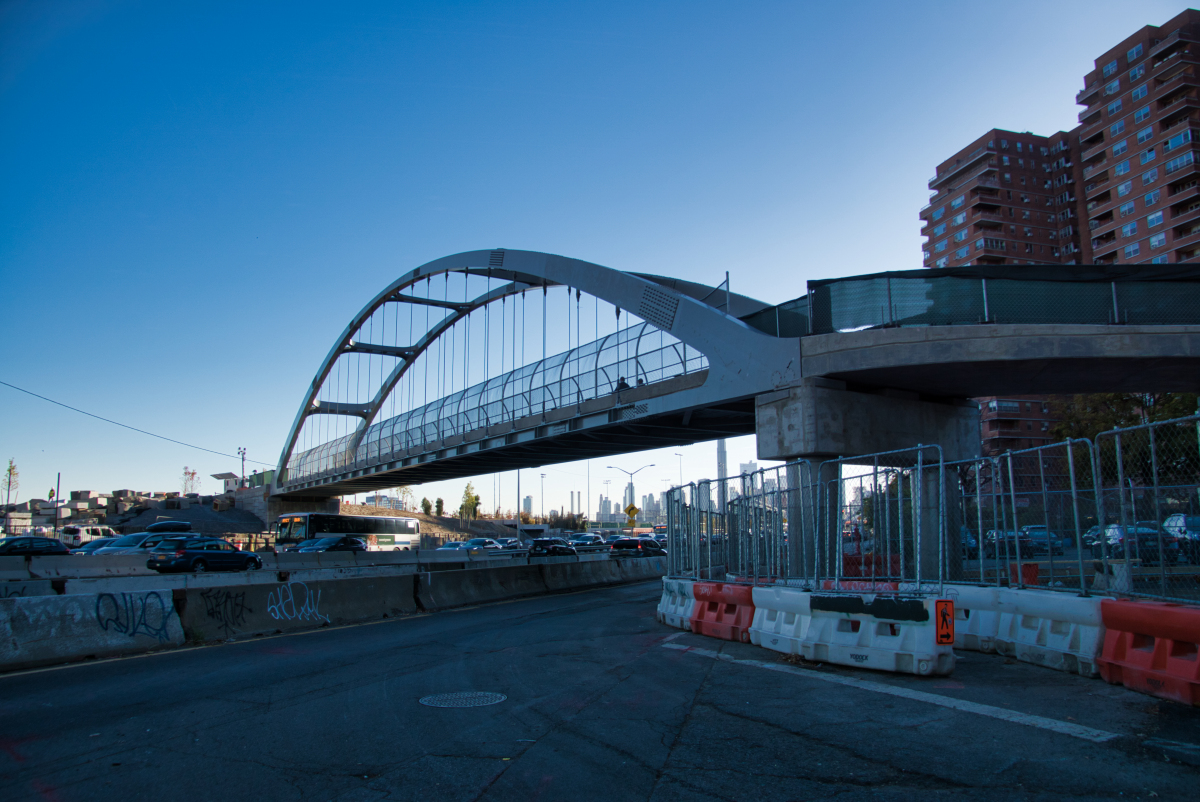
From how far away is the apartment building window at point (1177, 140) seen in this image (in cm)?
6469

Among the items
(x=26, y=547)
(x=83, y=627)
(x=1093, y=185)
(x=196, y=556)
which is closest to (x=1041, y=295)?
(x=83, y=627)

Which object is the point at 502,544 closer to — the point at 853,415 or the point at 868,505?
the point at 853,415

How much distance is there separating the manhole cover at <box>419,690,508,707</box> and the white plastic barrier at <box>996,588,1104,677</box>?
582cm

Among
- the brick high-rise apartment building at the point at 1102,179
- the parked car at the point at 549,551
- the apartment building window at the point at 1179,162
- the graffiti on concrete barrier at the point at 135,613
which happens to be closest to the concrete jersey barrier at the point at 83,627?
the graffiti on concrete barrier at the point at 135,613

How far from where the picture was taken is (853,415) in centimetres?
1858

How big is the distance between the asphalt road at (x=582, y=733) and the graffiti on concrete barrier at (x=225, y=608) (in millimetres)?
2245

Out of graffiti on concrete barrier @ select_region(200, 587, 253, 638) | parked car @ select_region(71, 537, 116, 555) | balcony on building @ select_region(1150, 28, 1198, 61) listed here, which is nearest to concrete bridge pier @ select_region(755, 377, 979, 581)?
graffiti on concrete barrier @ select_region(200, 587, 253, 638)

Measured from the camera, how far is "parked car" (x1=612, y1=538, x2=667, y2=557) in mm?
36969

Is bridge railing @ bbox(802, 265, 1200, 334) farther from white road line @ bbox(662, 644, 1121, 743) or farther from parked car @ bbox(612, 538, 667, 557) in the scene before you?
parked car @ bbox(612, 538, 667, 557)

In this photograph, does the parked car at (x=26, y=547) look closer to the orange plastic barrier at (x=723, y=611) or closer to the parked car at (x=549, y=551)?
the parked car at (x=549, y=551)

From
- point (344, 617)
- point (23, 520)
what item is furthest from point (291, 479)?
point (344, 617)

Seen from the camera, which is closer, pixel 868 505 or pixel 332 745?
pixel 332 745

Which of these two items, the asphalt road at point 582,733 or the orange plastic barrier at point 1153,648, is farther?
the orange plastic barrier at point 1153,648

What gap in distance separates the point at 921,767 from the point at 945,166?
10008 cm
